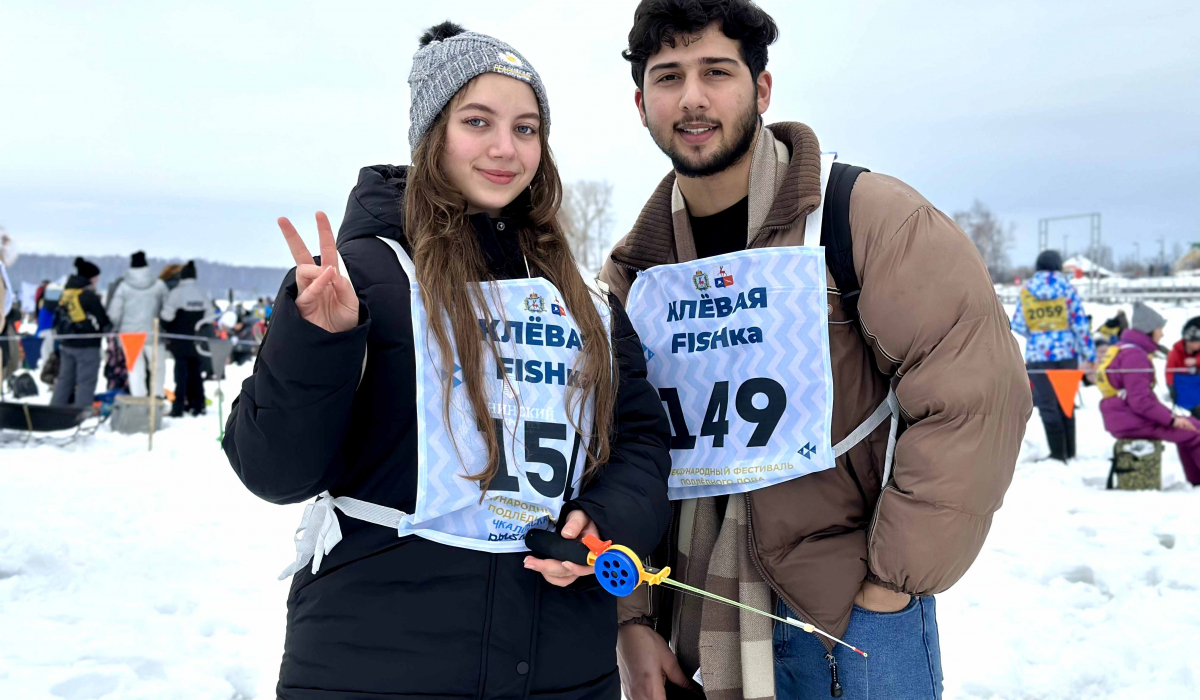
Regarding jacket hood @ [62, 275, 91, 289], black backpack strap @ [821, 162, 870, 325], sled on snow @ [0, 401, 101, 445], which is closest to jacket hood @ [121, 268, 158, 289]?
jacket hood @ [62, 275, 91, 289]

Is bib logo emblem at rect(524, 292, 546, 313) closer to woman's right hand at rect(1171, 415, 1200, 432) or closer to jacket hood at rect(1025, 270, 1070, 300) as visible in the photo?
woman's right hand at rect(1171, 415, 1200, 432)

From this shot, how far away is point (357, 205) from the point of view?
1840 mm

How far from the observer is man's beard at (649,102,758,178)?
88.1 inches

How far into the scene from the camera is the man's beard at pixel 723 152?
224cm

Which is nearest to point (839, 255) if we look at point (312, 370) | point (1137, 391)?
point (312, 370)

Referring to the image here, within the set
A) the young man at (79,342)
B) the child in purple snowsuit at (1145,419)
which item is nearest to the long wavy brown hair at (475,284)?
the child in purple snowsuit at (1145,419)

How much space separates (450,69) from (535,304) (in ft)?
1.84

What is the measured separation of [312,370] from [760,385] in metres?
A: 1.15

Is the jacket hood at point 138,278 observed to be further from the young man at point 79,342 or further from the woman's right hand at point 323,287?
the woman's right hand at point 323,287

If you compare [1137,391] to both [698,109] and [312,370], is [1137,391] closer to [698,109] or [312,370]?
[698,109]

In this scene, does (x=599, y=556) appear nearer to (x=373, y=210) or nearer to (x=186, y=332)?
(x=373, y=210)

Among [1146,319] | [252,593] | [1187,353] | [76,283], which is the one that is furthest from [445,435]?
[76,283]

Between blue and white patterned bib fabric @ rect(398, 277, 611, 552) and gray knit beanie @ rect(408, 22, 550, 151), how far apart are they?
440 mm

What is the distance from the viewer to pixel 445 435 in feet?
5.44
